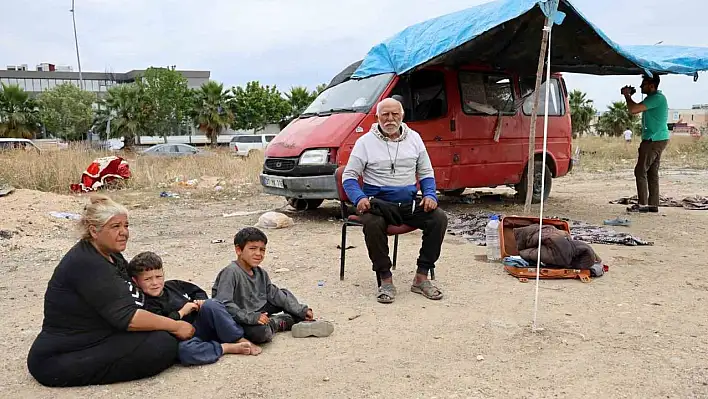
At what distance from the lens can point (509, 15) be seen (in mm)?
6523

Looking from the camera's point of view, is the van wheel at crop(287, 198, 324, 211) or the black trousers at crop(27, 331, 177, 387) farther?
the van wheel at crop(287, 198, 324, 211)

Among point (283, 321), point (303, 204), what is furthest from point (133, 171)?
point (283, 321)

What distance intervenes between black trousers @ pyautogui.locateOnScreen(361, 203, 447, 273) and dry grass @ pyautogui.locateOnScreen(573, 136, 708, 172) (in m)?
15.3

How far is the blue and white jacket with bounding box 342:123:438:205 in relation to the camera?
487cm

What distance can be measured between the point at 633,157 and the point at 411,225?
22479 mm

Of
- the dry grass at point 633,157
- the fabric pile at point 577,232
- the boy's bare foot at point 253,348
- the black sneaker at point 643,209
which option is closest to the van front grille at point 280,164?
the fabric pile at point 577,232

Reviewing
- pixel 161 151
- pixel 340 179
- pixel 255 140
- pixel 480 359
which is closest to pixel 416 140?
pixel 340 179

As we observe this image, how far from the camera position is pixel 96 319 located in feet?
9.99

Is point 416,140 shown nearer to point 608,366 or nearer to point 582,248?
point 582,248

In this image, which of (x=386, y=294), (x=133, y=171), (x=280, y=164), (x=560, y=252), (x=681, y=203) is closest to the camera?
(x=386, y=294)

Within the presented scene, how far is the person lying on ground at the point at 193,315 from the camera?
336cm

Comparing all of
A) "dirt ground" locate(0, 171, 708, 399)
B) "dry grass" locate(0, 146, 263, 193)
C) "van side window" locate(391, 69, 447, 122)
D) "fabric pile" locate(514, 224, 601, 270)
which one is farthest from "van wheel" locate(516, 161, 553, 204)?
"dry grass" locate(0, 146, 263, 193)

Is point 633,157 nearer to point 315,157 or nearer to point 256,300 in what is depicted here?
point 315,157

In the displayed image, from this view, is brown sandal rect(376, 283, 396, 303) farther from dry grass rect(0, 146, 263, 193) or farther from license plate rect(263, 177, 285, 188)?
dry grass rect(0, 146, 263, 193)
